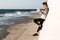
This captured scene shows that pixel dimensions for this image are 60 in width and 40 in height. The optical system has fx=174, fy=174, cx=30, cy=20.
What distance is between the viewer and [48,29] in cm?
174

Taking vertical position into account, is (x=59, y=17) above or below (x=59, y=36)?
above

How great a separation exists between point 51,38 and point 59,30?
120 millimetres

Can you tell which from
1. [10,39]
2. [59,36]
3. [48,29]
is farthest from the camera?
[10,39]

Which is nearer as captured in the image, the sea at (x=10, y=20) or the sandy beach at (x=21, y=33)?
the sandy beach at (x=21, y=33)

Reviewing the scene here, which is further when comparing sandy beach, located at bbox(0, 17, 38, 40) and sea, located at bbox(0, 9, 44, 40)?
sea, located at bbox(0, 9, 44, 40)

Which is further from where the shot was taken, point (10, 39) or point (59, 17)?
point (10, 39)

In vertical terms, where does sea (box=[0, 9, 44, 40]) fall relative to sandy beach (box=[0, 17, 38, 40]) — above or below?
below

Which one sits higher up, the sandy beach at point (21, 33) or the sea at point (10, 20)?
the sandy beach at point (21, 33)

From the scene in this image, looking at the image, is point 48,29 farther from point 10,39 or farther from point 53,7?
point 10,39

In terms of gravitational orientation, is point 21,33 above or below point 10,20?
above

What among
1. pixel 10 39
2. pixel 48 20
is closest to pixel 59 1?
pixel 48 20

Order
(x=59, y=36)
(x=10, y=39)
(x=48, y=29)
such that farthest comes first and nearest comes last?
(x=10, y=39)
(x=48, y=29)
(x=59, y=36)

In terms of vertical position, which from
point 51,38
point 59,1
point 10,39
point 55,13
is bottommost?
point 10,39

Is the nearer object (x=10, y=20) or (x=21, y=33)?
(x=21, y=33)
